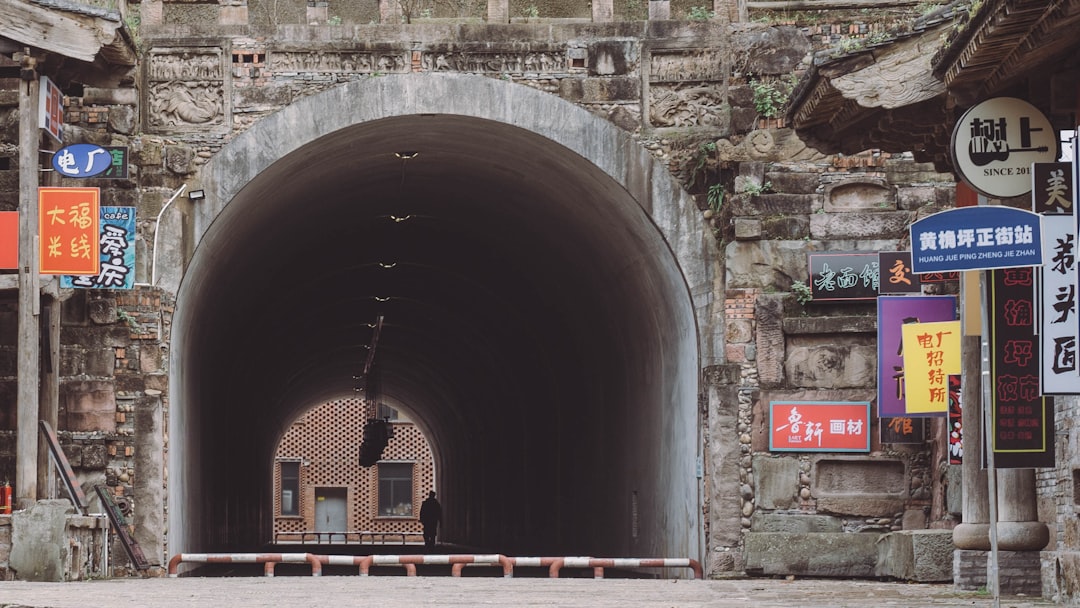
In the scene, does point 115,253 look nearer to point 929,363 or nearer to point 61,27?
point 61,27

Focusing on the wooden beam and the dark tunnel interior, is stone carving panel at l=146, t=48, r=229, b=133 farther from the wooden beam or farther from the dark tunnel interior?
the wooden beam

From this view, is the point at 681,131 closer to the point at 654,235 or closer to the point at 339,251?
the point at 654,235

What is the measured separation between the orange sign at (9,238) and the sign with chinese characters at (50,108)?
0.97m

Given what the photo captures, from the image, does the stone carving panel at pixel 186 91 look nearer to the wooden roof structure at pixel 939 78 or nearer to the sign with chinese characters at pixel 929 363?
the wooden roof structure at pixel 939 78

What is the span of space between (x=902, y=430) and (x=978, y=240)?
800 cm

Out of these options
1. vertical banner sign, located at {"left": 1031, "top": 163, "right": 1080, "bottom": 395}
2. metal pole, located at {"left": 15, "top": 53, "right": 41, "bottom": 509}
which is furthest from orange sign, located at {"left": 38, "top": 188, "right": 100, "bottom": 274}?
vertical banner sign, located at {"left": 1031, "top": 163, "right": 1080, "bottom": 395}

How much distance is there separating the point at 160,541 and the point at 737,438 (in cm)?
633

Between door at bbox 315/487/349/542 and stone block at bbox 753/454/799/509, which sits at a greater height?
stone block at bbox 753/454/799/509

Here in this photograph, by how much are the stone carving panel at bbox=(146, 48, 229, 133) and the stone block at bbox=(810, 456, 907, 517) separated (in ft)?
24.9

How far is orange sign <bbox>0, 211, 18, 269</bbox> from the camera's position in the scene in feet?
56.3

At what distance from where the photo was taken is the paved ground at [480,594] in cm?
1277

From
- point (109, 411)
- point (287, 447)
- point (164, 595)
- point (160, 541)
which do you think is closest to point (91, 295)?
point (109, 411)

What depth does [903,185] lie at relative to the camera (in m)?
18.9

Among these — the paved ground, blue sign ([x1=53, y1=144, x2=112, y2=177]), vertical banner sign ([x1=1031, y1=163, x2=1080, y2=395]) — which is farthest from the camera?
blue sign ([x1=53, y1=144, x2=112, y2=177])
